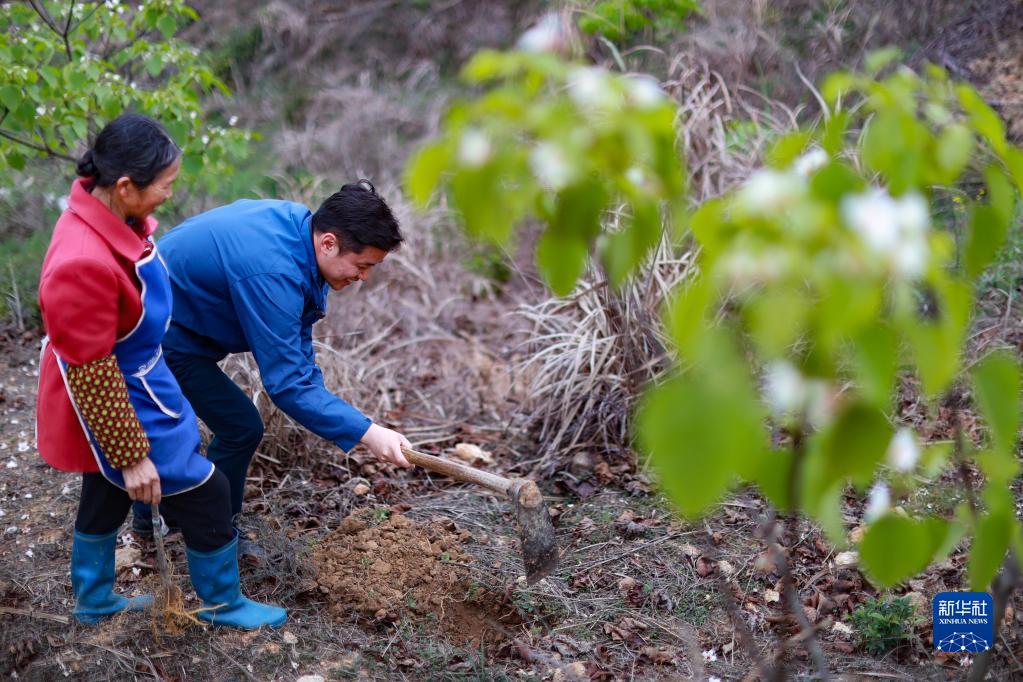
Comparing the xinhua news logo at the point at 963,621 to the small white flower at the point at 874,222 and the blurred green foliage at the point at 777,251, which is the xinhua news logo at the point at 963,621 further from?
the small white flower at the point at 874,222

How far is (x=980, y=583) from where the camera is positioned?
1319 mm

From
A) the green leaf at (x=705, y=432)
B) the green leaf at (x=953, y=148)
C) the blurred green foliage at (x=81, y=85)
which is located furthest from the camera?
the blurred green foliage at (x=81, y=85)

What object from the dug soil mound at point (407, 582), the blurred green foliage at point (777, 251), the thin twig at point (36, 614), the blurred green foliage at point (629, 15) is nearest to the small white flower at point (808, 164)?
the blurred green foliage at point (777, 251)

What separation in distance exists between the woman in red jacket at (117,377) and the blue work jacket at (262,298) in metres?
0.25

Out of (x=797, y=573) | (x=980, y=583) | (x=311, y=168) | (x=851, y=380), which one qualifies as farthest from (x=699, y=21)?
(x=980, y=583)

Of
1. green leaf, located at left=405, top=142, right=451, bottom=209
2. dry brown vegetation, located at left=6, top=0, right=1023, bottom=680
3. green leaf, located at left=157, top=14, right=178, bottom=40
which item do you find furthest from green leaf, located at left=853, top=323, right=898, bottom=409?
green leaf, located at left=157, top=14, right=178, bottom=40

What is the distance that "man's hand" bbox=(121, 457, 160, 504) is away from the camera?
7.72 ft

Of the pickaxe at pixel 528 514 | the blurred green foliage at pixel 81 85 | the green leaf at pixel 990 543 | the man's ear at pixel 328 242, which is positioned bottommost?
the pickaxe at pixel 528 514

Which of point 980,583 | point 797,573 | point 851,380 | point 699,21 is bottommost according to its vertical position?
point 797,573

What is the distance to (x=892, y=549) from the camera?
126cm

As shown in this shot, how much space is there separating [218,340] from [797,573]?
6.88 ft

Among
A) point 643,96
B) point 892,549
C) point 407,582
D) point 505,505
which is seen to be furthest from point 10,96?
point 892,549

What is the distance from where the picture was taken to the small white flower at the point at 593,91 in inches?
39.4

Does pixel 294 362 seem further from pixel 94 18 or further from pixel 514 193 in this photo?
pixel 94 18
